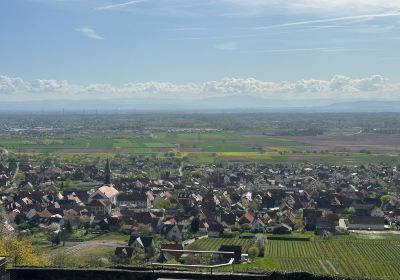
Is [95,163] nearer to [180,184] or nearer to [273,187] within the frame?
[180,184]

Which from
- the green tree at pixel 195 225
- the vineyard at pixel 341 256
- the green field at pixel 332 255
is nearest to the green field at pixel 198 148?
the green tree at pixel 195 225

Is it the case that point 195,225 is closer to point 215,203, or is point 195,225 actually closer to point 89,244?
point 89,244

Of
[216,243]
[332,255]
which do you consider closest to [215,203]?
[216,243]

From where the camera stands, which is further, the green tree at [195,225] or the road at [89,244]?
the green tree at [195,225]

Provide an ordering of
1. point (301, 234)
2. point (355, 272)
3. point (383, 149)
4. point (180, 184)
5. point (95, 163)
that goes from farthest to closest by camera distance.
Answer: point (383, 149) → point (95, 163) → point (180, 184) → point (301, 234) → point (355, 272)

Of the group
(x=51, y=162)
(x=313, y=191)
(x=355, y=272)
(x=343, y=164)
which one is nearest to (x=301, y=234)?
(x=355, y=272)

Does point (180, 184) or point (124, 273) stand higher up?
point (124, 273)

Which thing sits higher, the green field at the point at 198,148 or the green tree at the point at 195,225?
the green tree at the point at 195,225

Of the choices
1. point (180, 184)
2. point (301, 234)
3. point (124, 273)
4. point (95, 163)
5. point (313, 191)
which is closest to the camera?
point (124, 273)

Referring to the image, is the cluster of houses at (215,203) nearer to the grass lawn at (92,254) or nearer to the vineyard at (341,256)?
the grass lawn at (92,254)
